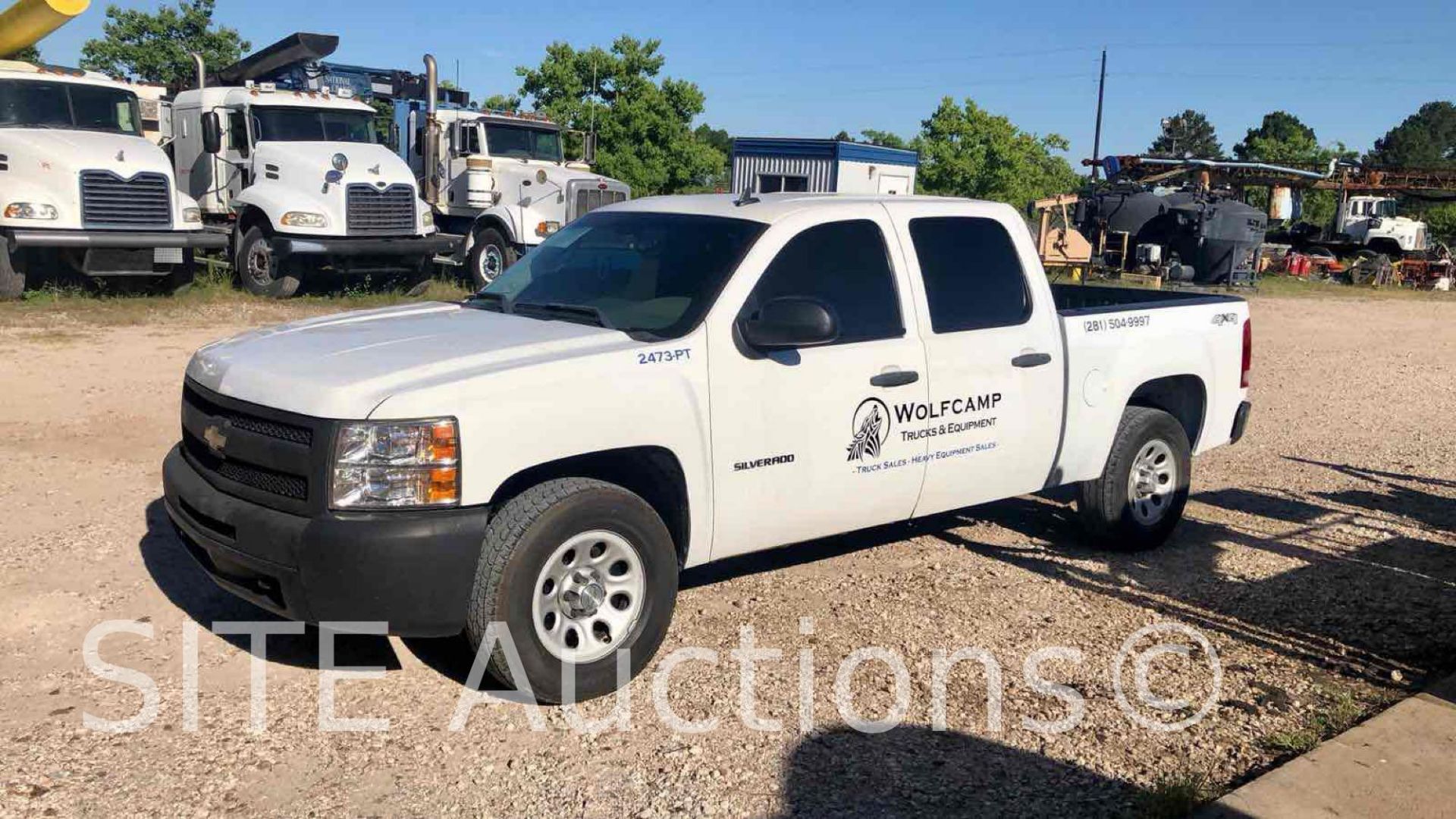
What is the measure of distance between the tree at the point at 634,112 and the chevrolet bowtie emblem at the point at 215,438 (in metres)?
30.0

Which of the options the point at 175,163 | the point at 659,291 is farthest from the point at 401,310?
the point at 175,163

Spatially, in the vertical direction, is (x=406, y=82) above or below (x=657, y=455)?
above

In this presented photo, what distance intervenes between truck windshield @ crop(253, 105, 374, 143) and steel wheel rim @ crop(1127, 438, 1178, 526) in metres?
12.9

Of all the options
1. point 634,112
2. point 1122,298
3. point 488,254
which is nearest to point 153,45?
point 634,112

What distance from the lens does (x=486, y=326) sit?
4953mm

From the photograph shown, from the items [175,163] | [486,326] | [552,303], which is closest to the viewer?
[486,326]

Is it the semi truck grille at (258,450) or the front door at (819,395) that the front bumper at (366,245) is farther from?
the front door at (819,395)

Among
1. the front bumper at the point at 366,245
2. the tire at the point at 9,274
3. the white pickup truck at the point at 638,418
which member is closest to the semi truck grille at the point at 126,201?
the tire at the point at 9,274

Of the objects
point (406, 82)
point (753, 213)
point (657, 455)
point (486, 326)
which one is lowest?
point (657, 455)

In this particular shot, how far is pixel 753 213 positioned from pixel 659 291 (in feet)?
1.87

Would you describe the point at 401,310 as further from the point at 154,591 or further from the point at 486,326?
the point at 154,591

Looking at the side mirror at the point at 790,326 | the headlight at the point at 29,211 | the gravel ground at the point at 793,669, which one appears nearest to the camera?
the gravel ground at the point at 793,669

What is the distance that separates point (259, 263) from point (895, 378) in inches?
510

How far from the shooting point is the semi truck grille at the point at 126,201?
1407 centimetres
